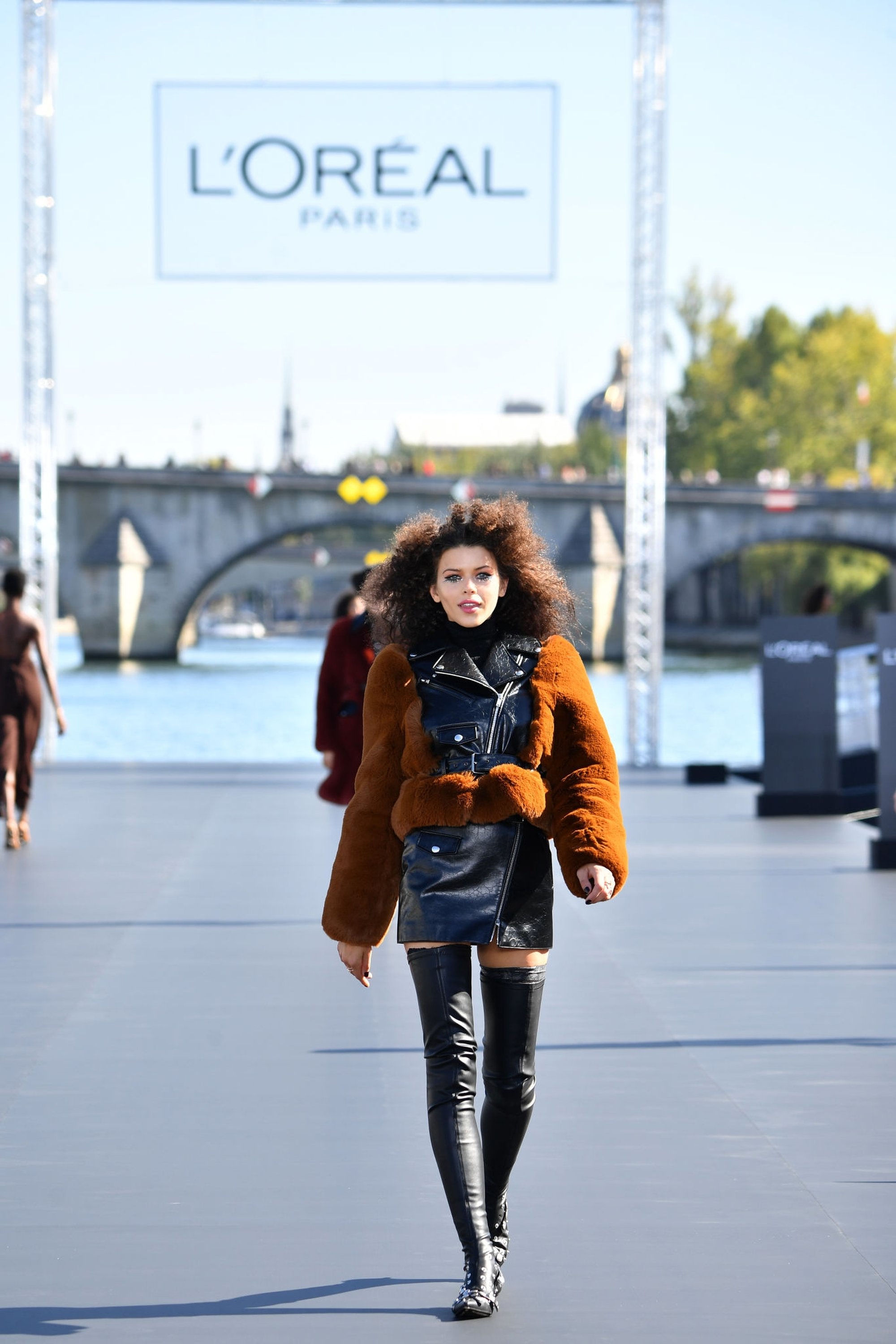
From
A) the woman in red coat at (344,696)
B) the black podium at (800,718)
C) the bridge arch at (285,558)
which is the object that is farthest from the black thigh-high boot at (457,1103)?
the bridge arch at (285,558)

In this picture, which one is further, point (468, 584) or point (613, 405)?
point (613, 405)

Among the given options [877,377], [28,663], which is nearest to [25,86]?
[28,663]

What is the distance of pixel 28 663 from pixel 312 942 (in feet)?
12.0

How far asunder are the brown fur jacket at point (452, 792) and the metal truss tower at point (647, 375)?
1142 centimetres

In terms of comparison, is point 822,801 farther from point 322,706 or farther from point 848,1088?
point 848,1088

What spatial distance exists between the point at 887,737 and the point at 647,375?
636 cm

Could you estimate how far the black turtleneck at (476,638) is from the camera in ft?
11.5

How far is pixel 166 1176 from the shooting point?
13.5 feet

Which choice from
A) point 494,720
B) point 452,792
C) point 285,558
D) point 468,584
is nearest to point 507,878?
point 452,792

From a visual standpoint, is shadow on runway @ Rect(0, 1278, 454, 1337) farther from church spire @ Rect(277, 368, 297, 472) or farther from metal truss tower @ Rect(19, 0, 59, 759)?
church spire @ Rect(277, 368, 297, 472)

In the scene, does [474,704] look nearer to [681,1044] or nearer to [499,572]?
[499,572]

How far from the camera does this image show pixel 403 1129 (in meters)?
4.58

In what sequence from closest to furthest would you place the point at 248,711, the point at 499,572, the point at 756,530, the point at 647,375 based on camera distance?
the point at 499,572 < the point at 647,375 < the point at 248,711 < the point at 756,530

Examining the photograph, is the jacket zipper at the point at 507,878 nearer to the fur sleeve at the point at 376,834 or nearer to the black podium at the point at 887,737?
the fur sleeve at the point at 376,834
